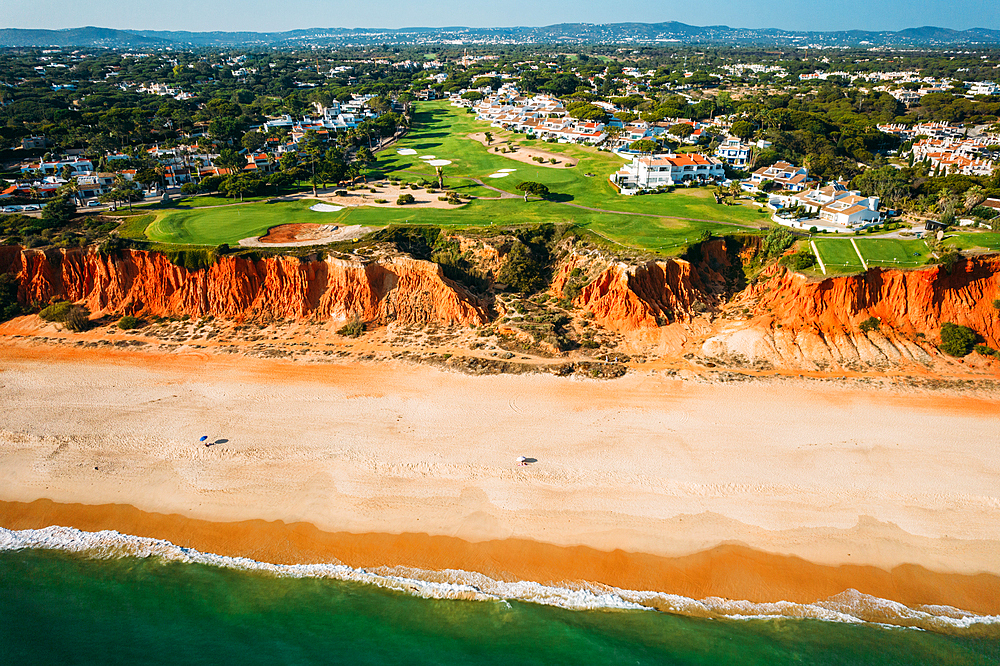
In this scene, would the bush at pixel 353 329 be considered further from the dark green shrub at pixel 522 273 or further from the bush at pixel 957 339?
the bush at pixel 957 339

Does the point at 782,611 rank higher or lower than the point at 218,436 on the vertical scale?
lower

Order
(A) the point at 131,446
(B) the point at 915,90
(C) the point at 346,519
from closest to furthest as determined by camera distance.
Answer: (C) the point at 346,519, (A) the point at 131,446, (B) the point at 915,90

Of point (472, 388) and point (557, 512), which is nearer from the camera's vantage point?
point (557, 512)

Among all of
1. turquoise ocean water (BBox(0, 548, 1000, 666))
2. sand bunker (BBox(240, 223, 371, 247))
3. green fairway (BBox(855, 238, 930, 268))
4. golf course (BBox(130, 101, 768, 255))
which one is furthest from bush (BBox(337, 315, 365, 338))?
green fairway (BBox(855, 238, 930, 268))

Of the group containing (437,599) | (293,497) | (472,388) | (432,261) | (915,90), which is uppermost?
(915,90)

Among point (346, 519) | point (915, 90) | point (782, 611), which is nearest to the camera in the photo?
point (782, 611)

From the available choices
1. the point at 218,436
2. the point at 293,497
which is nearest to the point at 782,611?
the point at 293,497

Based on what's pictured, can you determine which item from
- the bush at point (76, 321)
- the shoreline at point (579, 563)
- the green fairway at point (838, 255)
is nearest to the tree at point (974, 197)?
the green fairway at point (838, 255)

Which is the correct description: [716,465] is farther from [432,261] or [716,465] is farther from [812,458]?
[432,261]
